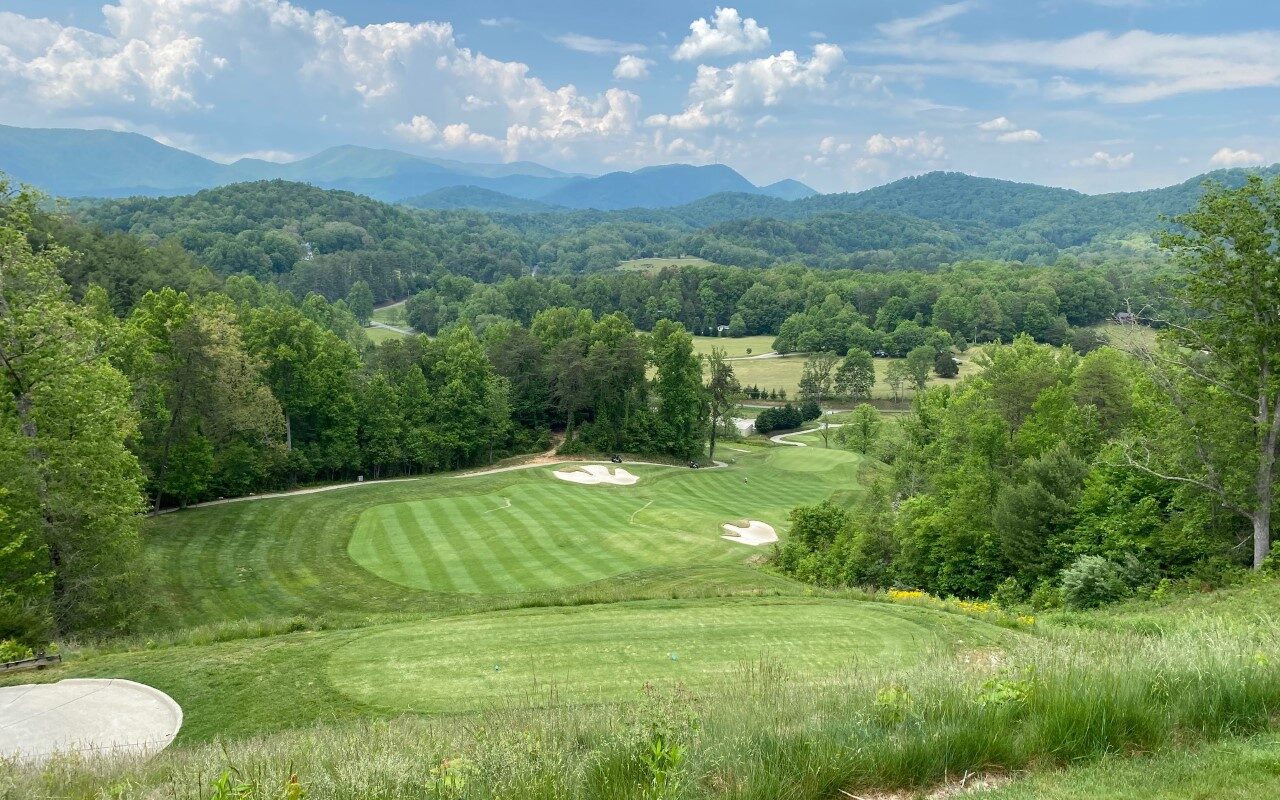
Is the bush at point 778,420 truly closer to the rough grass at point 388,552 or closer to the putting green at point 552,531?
the putting green at point 552,531

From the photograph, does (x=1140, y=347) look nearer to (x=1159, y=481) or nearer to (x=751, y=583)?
(x=1159, y=481)

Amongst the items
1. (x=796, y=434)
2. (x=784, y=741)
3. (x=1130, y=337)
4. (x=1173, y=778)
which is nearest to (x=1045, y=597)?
(x=1130, y=337)

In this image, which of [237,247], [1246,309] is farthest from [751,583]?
[237,247]

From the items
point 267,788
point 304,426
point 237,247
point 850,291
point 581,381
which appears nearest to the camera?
point 267,788

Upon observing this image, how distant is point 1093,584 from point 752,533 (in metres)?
17.9

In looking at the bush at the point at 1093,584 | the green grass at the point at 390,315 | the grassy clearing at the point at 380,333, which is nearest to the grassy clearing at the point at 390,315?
the green grass at the point at 390,315

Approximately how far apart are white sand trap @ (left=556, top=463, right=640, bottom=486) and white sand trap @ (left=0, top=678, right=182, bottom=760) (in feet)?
108

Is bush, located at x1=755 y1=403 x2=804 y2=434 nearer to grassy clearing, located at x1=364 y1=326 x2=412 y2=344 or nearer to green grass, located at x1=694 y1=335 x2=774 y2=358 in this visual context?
green grass, located at x1=694 y1=335 x2=774 y2=358

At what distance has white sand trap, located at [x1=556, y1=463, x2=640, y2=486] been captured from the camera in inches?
1761

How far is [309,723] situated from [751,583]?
1566 centimetres

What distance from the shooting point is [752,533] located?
113 feet

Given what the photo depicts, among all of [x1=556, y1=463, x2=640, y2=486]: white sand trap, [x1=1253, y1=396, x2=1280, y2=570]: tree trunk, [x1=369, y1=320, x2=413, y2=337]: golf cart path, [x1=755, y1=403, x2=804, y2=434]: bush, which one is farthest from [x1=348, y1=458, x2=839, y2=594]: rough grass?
[x1=369, y1=320, x2=413, y2=337]: golf cart path

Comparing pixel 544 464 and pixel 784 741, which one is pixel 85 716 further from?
pixel 544 464

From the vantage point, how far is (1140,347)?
17.6 m
